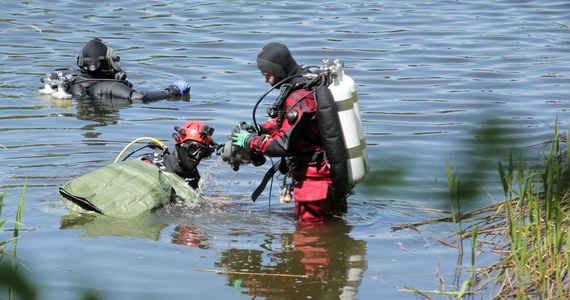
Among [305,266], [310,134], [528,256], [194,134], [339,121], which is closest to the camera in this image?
[528,256]

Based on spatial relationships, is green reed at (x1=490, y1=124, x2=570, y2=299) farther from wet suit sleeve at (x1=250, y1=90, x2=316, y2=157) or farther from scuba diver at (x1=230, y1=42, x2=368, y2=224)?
wet suit sleeve at (x1=250, y1=90, x2=316, y2=157)

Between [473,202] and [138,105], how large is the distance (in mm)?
9086

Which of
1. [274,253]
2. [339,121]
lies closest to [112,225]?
[274,253]

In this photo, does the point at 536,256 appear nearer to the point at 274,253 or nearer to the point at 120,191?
the point at 274,253

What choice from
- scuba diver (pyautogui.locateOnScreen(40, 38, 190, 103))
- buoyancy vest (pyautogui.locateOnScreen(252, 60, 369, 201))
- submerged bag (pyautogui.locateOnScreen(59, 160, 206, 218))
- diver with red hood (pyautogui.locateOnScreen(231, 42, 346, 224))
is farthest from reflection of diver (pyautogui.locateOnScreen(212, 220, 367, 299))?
scuba diver (pyautogui.locateOnScreen(40, 38, 190, 103))

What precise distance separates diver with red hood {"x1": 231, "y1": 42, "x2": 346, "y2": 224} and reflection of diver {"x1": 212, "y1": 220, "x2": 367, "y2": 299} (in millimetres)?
236

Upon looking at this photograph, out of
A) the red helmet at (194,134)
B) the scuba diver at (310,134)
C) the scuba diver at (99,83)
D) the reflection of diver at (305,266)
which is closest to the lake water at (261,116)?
the reflection of diver at (305,266)

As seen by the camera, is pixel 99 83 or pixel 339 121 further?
pixel 99 83

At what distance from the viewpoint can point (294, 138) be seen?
546 centimetres

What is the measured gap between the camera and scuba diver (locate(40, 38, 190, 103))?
9992mm

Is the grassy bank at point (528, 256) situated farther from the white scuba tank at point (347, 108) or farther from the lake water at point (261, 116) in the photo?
the white scuba tank at point (347, 108)

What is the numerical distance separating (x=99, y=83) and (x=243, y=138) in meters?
4.85

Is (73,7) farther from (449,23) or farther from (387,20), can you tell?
(449,23)

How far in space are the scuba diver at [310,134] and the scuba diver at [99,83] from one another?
14.6 ft
